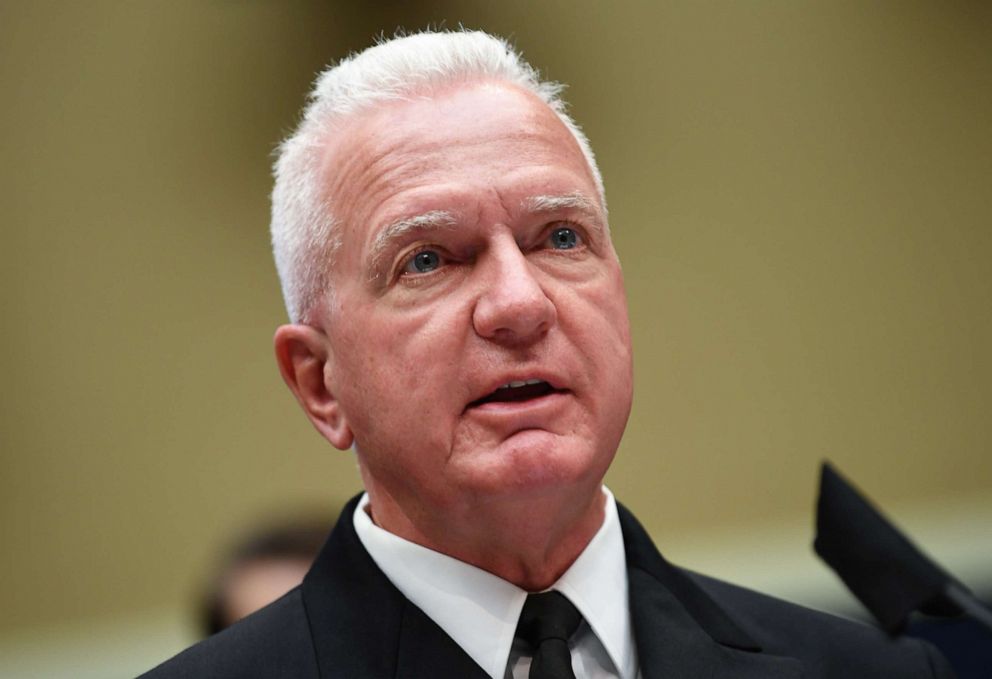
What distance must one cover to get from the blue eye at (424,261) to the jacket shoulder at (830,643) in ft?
2.37

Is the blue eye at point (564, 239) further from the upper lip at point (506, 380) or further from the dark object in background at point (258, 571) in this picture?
the dark object in background at point (258, 571)

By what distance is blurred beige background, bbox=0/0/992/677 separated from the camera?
16.6 feet

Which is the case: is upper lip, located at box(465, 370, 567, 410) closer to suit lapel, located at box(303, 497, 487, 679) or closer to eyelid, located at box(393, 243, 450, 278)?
eyelid, located at box(393, 243, 450, 278)

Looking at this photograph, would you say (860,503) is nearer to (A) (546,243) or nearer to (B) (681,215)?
(A) (546,243)

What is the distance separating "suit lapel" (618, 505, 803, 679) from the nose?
17.9 inches

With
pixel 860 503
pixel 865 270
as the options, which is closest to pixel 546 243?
pixel 860 503

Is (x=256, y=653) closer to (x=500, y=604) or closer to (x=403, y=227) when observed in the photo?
(x=500, y=604)

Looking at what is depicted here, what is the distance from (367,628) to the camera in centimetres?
204

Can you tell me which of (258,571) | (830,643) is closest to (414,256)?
(830,643)

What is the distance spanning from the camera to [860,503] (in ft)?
6.06

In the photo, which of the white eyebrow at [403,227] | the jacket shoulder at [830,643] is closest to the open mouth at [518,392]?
the white eyebrow at [403,227]

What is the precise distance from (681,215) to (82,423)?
94.0 inches

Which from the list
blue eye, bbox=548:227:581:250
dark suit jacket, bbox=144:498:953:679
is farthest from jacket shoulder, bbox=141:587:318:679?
blue eye, bbox=548:227:581:250

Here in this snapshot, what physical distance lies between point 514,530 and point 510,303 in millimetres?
329
